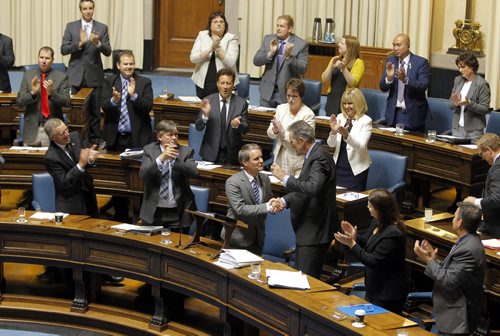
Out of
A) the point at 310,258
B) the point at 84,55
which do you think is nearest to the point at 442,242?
the point at 310,258

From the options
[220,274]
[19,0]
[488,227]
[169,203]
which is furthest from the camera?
[19,0]

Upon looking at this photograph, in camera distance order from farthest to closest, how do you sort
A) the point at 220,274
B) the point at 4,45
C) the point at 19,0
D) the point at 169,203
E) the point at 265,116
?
the point at 19,0, the point at 4,45, the point at 265,116, the point at 169,203, the point at 220,274

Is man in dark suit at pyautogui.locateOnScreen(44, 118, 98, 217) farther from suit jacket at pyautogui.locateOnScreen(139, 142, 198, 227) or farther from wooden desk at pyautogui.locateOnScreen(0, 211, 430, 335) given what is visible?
suit jacket at pyautogui.locateOnScreen(139, 142, 198, 227)

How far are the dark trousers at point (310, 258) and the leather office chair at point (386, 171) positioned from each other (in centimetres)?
173

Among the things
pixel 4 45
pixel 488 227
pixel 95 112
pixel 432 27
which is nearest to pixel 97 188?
pixel 95 112

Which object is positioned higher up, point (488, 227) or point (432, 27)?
point (432, 27)

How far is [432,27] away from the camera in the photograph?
1377 cm

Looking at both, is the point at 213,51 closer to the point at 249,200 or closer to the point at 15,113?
the point at 15,113

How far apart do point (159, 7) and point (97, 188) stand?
253 inches

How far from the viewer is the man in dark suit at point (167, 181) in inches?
304

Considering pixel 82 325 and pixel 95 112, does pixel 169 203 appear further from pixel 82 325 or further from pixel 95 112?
pixel 95 112

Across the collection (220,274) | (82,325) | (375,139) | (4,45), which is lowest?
(82,325)

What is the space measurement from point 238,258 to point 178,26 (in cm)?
902

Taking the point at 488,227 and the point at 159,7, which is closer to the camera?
the point at 488,227
